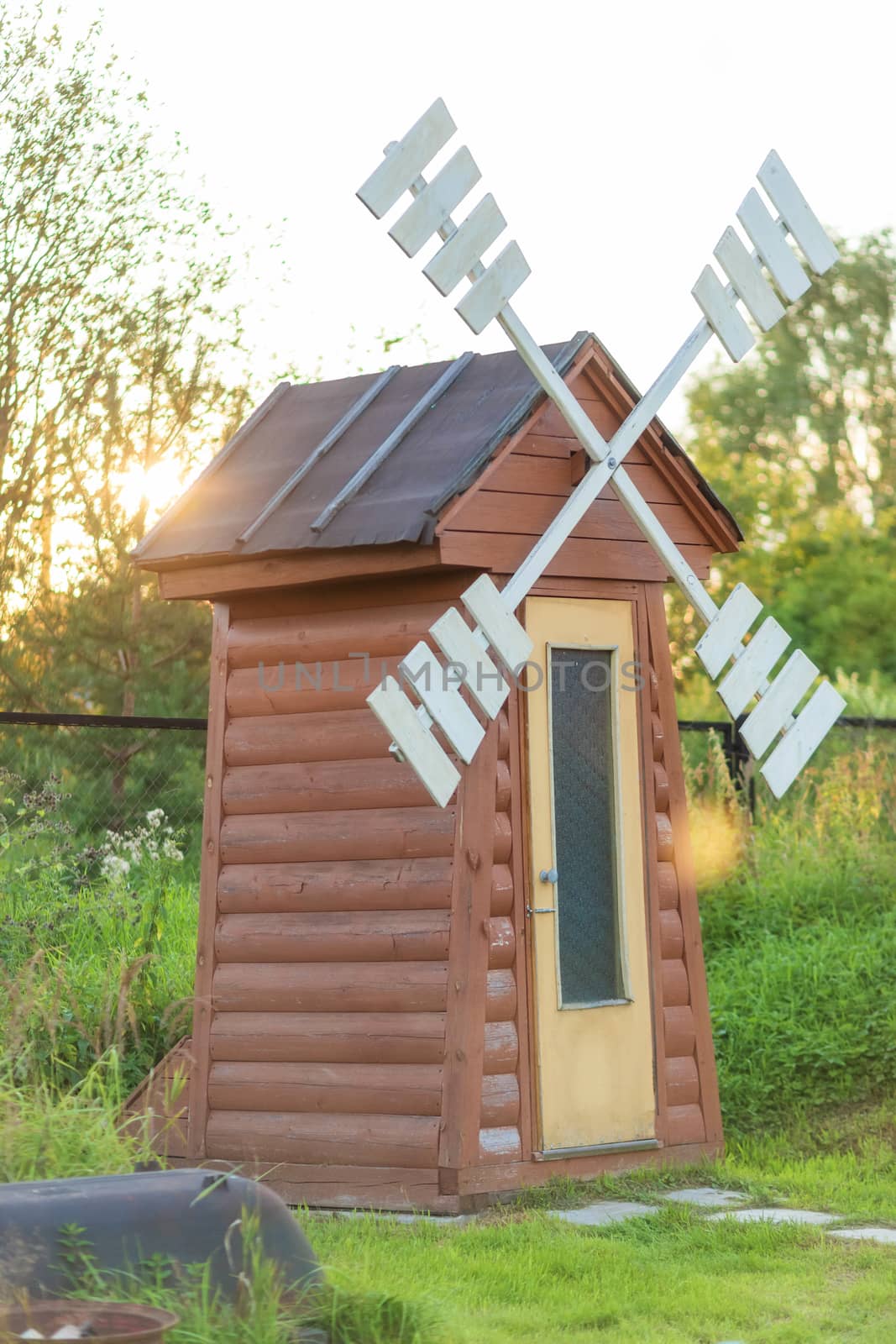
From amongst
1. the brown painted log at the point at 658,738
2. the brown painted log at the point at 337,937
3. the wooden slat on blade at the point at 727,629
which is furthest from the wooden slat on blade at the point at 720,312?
the brown painted log at the point at 337,937

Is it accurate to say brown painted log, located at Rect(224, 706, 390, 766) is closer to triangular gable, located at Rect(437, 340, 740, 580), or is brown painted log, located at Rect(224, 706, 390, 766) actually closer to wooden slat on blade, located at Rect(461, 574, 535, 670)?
wooden slat on blade, located at Rect(461, 574, 535, 670)

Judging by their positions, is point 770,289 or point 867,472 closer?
point 770,289

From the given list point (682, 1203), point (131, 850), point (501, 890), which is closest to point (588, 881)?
point (501, 890)

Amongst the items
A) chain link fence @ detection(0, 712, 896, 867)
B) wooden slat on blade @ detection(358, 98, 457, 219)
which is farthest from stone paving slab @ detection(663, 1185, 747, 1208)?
chain link fence @ detection(0, 712, 896, 867)

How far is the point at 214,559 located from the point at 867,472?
27.8 m

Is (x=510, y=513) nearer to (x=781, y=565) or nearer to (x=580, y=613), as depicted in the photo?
(x=580, y=613)

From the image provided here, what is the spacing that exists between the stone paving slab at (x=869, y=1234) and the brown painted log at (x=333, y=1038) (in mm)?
1392

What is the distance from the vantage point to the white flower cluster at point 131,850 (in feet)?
29.5

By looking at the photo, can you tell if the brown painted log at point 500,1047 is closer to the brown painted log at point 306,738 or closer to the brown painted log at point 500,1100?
the brown painted log at point 500,1100

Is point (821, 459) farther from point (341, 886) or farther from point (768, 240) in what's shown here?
point (341, 886)

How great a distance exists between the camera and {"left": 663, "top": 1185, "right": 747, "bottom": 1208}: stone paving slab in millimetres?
6316

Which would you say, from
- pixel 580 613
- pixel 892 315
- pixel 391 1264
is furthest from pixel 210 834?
pixel 892 315

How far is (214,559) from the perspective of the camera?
7000 mm

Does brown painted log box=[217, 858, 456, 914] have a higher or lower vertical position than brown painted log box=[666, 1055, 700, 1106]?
higher
